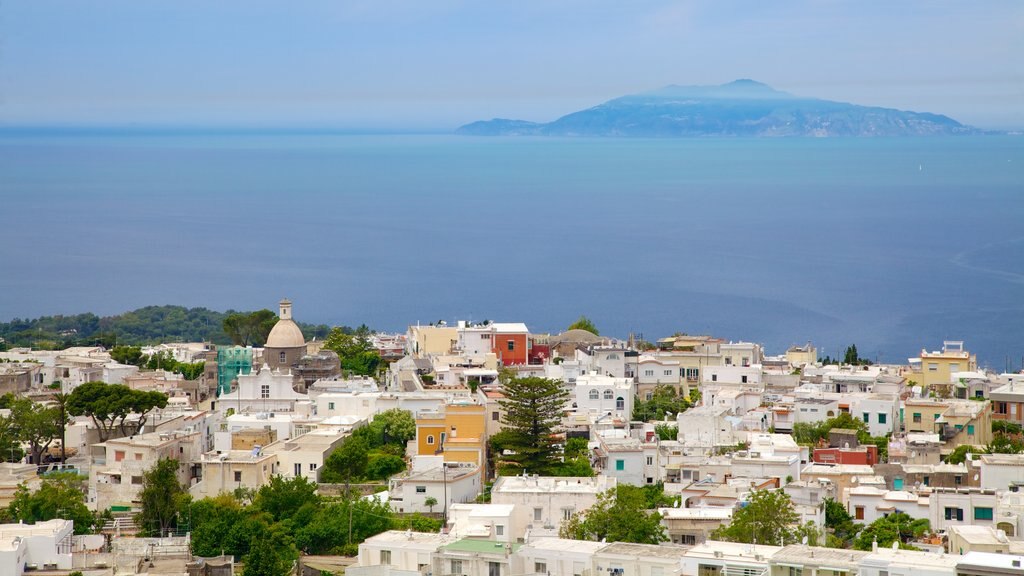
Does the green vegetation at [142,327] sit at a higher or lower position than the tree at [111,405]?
higher

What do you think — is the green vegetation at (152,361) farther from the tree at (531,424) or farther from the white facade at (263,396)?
the tree at (531,424)

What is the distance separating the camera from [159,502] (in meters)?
22.0

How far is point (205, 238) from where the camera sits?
99812 millimetres

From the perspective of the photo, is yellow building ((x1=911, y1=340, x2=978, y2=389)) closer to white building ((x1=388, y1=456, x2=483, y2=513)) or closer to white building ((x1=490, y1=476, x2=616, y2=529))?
white building ((x1=490, y1=476, x2=616, y2=529))

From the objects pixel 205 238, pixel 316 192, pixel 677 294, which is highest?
pixel 316 192

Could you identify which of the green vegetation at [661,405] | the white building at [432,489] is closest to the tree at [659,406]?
the green vegetation at [661,405]

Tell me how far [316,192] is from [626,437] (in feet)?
379

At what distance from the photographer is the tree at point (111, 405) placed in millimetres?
25688

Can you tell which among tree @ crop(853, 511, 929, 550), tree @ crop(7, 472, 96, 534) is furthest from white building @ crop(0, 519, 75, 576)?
tree @ crop(853, 511, 929, 550)

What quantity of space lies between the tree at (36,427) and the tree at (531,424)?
6660 mm

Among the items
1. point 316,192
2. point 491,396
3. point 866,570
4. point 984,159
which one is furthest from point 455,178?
point 866,570

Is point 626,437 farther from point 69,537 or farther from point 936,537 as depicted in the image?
point 69,537

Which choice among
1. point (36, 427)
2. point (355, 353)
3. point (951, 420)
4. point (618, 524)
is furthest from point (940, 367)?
point (36, 427)

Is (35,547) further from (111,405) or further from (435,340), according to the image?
(435,340)
